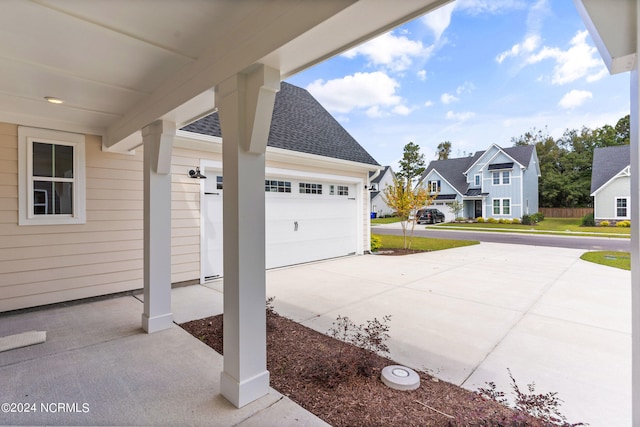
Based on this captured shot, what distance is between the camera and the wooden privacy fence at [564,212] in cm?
2025

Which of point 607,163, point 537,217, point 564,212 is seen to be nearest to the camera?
point 607,163

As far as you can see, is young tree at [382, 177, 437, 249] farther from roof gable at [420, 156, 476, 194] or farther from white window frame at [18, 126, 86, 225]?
roof gable at [420, 156, 476, 194]

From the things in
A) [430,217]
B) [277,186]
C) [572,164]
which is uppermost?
[572,164]

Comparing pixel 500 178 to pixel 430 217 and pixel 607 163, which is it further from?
pixel 607 163

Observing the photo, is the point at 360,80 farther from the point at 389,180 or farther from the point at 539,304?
the point at 539,304

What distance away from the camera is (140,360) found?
291 centimetres

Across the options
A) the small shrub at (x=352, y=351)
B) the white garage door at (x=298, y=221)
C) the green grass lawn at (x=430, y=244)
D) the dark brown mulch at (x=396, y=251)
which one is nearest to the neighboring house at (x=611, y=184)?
the green grass lawn at (x=430, y=244)

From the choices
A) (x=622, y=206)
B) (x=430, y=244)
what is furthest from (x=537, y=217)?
(x=430, y=244)

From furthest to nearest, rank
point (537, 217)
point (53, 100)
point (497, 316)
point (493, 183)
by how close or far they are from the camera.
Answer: point (493, 183) < point (537, 217) < point (497, 316) < point (53, 100)

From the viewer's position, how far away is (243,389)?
2.25 metres

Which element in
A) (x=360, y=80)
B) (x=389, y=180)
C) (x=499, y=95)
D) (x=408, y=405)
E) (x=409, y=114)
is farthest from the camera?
(x=389, y=180)

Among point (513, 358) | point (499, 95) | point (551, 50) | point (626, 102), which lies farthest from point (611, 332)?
point (499, 95)

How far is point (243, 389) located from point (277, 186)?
520cm

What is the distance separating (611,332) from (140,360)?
5258 mm
